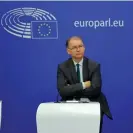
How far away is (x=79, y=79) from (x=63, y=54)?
687 mm

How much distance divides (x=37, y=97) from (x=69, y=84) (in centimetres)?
88

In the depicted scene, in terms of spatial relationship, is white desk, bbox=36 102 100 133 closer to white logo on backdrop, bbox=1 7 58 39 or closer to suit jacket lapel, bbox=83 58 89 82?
suit jacket lapel, bbox=83 58 89 82

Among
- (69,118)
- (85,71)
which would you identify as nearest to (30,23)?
(85,71)

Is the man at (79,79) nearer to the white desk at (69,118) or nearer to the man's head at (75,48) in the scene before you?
the man's head at (75,48)

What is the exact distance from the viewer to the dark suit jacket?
3.19 m

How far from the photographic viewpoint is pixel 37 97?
4066mm

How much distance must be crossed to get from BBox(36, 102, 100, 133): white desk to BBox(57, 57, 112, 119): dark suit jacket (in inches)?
21.5

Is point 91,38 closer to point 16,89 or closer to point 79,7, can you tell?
point 79,7

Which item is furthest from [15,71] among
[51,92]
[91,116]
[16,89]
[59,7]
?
[91,116]

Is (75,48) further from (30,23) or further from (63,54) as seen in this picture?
(30,23)

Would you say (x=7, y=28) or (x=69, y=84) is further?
(x=7, y=28)

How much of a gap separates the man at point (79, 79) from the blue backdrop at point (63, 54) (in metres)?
0.56

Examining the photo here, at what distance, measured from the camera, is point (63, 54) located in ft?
13.0

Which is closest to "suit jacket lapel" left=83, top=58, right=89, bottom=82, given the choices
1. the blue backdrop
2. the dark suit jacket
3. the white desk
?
the dark suit jacket
